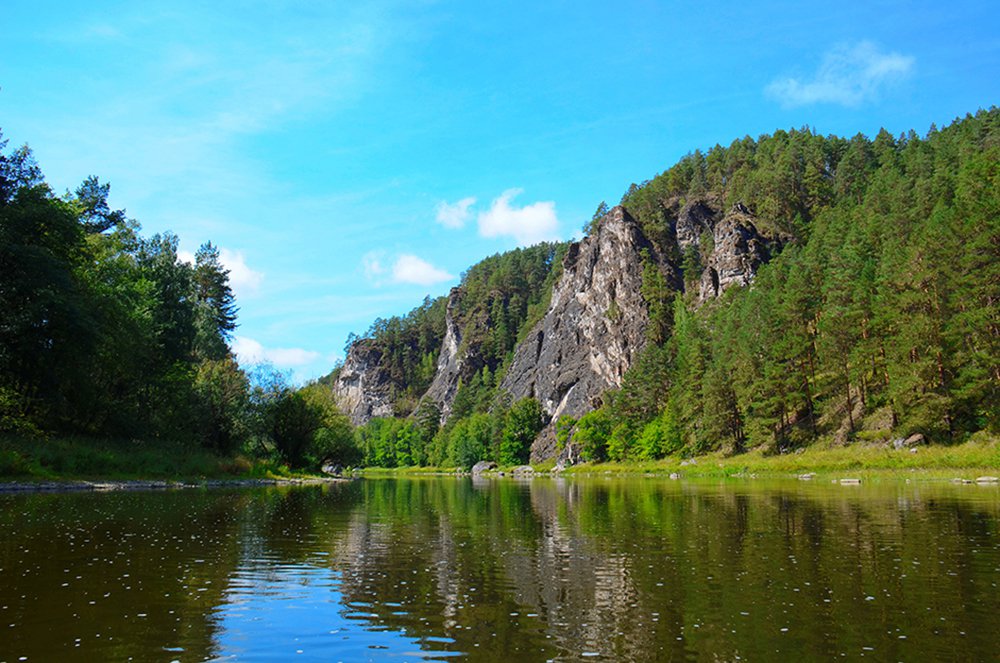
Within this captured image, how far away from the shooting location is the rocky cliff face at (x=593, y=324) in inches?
6422

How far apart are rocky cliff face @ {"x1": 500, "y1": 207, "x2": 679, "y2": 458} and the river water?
13554cm

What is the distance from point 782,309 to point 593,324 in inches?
3318

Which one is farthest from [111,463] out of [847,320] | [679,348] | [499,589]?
[679,348]

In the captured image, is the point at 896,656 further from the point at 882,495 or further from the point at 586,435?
the point at 586,435

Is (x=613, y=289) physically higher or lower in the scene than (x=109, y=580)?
higher

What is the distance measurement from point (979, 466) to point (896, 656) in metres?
57.1

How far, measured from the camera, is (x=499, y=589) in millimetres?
14805

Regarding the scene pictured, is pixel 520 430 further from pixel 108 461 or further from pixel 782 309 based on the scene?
pixel 108 461

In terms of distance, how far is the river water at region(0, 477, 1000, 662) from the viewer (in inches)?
407

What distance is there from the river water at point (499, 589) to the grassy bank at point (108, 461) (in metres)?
13.9

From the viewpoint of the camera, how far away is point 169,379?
59.1m

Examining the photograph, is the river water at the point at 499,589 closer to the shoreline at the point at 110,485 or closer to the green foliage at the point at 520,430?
the shoreline at the point at 110,485

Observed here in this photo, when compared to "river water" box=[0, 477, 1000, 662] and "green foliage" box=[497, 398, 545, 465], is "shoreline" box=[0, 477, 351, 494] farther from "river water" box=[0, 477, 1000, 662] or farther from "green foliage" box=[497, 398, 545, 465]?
"green foliage" box=[497, 398, 545, 465]

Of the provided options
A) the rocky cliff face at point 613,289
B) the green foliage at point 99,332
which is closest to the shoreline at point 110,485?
the green foliage at point 99,332
